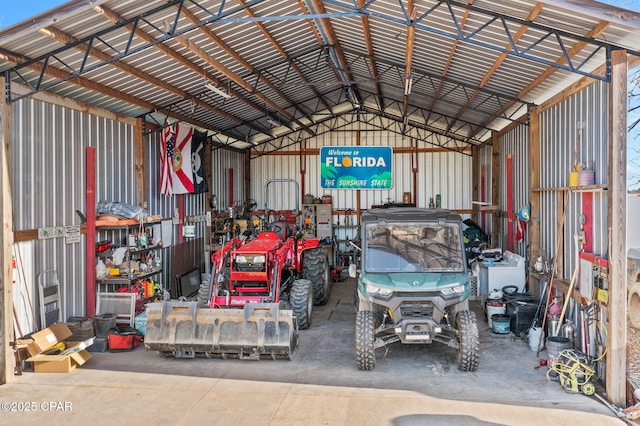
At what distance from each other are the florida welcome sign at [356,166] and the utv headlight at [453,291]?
834 cm

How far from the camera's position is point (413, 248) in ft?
21.2

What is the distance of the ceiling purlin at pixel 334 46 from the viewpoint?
24.8 feet

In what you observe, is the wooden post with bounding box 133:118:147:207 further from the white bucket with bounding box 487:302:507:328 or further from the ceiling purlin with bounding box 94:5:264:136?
the white bucket with bounding box 487:302:507:328

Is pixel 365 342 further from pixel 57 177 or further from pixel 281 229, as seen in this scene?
pixel 57 177

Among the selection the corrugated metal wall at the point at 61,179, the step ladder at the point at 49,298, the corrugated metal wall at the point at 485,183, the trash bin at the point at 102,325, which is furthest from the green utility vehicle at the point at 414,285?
the corrugated metal wall at the point at 485,183

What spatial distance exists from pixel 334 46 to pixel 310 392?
660 centimetres

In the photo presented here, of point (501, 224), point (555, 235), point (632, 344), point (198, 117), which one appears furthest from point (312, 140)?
point (632, 344)

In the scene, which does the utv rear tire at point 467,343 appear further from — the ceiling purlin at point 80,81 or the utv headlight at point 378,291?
the ceiling purlin at point 80,81

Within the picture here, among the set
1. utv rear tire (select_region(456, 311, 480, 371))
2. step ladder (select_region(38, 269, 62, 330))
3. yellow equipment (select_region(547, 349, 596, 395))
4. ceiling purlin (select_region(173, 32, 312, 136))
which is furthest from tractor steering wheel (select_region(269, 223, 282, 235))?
yellow equipment (select_region(547, 349, 596, 395))

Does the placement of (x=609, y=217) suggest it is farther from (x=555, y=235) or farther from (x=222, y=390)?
(x=222, y=390)

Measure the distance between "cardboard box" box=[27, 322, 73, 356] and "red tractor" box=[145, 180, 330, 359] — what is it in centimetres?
122

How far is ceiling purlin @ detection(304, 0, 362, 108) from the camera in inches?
297

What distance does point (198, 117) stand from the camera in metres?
11.7

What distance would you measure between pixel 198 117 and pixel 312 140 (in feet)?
17.9
